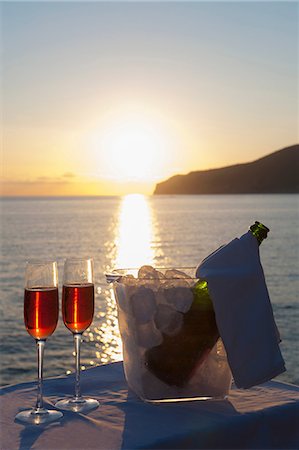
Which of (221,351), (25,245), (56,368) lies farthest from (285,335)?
(25,245)

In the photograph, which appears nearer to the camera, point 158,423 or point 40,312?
point 158,423

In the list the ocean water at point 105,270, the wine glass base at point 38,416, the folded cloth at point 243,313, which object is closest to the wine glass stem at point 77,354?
the wine glass base at point 38,416

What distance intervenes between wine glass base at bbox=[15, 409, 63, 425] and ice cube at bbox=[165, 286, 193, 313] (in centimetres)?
39

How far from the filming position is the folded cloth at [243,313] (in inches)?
62.2

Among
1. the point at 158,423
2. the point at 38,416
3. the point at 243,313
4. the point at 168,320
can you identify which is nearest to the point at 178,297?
the point at 168,320

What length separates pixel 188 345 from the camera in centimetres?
156

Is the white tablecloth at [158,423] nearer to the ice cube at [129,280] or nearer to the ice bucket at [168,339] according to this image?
the ice bucket at [168,339]

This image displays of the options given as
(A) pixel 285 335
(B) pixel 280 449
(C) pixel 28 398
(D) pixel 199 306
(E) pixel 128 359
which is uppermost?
(D) pixel 199 306

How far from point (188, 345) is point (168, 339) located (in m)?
0.06

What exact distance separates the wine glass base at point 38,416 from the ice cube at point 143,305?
1.00ft

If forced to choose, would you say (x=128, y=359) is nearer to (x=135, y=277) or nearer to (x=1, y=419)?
(x=135, y=277)

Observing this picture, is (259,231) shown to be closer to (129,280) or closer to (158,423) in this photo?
(129,280)

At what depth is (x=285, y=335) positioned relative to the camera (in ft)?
60.1

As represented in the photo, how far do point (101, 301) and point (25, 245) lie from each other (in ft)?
70.3
